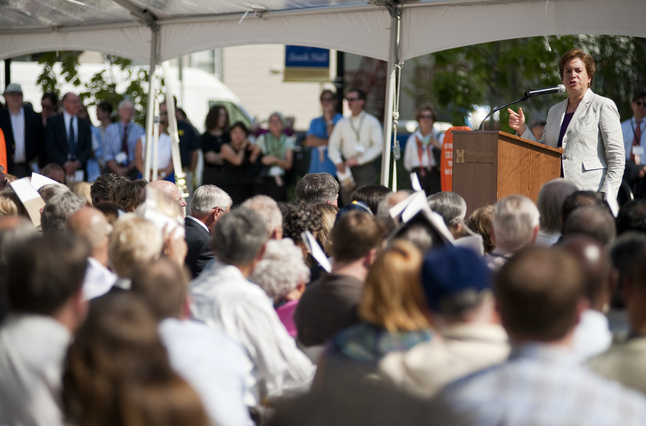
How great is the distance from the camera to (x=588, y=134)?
6.61 meters

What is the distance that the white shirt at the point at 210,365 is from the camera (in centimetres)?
286

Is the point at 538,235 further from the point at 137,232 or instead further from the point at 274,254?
the point at 137,232

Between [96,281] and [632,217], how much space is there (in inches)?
112

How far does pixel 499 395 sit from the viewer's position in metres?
2.17

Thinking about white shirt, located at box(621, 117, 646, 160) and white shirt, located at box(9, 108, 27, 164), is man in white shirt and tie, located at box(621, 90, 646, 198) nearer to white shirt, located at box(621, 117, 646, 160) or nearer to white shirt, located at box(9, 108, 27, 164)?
white shirt, located at box(621, 117, 646, 160)

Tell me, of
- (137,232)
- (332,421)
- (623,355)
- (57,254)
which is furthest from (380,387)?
(137,232)

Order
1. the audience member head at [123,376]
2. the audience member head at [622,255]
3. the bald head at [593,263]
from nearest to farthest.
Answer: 1. the audience member head at [123,376]
2. the bald head at [593,263]
3. the audience member head at [622,255]

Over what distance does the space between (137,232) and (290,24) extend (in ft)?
18.7

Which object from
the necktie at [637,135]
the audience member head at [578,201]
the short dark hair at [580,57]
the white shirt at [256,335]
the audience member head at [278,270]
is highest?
the short dark hair at [580,57]

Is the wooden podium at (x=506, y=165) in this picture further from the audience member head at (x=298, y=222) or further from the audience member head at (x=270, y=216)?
the audience member head at (x=270, y=216)

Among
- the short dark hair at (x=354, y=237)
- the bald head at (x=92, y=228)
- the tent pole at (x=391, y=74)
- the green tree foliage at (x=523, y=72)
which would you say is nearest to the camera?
the short dark hair at (x=354, y=237)

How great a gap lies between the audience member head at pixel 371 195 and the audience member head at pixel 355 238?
7.31ft

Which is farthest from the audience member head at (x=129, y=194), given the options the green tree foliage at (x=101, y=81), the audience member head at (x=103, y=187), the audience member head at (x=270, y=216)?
the green tree foliage at (x=101, y=81)

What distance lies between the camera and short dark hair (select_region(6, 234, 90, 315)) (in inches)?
109
